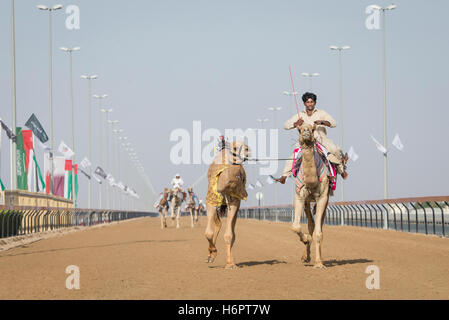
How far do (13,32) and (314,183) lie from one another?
993 inches

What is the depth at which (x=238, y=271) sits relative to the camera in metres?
13.7

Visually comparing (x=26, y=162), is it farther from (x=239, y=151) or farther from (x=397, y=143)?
(x=239, y=151)

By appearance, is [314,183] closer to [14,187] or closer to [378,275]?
[378,275]

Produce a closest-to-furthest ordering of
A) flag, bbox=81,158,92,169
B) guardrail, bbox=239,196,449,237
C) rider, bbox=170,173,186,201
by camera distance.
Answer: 1. guardrail, bbox=239,196,449,237
2. rider, bbox=170,173,186,201
3. flag, bbox=81,158,92,169

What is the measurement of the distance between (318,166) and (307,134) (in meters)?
0.73

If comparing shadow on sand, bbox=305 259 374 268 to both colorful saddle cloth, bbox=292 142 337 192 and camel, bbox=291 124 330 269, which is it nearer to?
camel, bbox=291 124 330 269

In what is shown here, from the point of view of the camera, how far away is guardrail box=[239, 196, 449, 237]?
89.4 feet

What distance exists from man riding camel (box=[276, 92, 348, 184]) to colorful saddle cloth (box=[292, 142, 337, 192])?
0.25m

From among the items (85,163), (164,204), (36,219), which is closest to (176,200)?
(164,204)

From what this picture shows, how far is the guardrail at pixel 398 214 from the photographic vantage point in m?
27.2

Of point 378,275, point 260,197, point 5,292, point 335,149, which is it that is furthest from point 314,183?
point 260,197

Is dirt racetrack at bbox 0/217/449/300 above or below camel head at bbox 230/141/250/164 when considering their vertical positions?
below

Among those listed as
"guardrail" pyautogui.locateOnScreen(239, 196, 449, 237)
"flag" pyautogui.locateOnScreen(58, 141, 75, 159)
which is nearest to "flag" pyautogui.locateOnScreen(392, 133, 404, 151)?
"guardrail" pyautogui.locateOnScreen(239, 196, 449, 237)

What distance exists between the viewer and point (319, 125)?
14.9m
